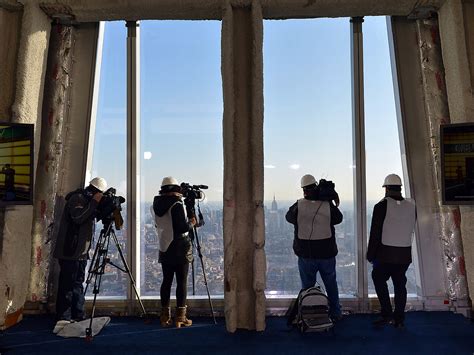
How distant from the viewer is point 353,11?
3.97 metres

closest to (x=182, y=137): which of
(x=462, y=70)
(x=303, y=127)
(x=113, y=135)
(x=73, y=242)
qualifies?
(x=113, y=135)

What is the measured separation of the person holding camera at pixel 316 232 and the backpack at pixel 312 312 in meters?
0.19

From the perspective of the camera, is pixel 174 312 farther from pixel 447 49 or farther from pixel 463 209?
pixel 447 49

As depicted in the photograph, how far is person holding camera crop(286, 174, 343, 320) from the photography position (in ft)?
12.2

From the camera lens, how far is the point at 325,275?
378cm

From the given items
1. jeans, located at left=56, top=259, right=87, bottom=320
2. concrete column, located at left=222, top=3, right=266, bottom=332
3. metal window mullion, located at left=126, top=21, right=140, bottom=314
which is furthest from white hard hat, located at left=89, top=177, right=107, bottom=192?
concrete column, located at left=222, top=3, right=266, bottom=332

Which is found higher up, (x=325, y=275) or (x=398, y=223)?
(x=398, y=223)

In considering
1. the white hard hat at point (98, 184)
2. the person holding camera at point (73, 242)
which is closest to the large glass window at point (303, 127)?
the white hard hat at point (98, 184)

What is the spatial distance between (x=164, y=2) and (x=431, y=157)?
3.09 metres

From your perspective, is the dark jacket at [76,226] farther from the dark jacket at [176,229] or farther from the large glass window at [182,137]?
the large glass window at [182,137]

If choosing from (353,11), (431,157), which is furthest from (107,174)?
(431,157)

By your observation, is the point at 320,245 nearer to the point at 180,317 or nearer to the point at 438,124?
the point at 180,317

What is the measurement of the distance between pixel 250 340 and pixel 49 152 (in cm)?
273

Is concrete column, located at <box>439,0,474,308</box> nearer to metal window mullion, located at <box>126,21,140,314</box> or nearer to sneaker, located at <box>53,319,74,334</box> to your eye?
metal window mullion, located at <box>126,21,140,314</box>
